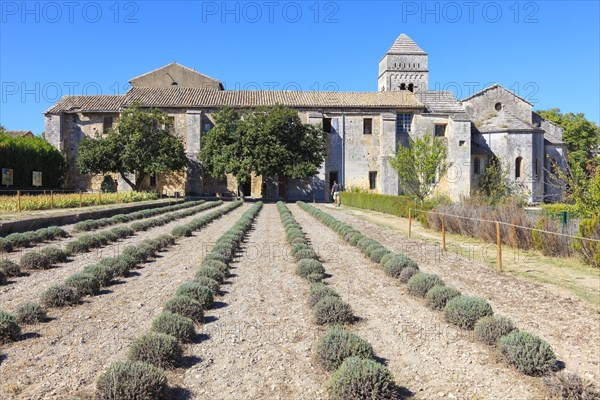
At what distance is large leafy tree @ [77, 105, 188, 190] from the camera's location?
31.7 m

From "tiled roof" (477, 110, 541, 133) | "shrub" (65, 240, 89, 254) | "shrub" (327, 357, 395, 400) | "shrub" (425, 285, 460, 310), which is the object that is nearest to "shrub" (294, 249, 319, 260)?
"shrub" (425, 285, 460, 310)

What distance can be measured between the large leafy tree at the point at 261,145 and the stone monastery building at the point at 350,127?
112 inches

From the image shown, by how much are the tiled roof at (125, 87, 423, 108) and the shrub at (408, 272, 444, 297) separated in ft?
104

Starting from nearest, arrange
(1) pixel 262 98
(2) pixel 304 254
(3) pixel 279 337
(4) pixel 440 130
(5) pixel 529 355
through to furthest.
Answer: (5) pixel 529 355 → (3) pixel 279 337 → (2) pixel 304 254 → (4) pixel 440 130 → (1) pixel 262 98

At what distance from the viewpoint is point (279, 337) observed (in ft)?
17.4

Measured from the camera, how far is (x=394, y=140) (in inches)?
1499

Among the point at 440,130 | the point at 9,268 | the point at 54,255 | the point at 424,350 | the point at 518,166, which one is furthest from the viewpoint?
the point at 440,130

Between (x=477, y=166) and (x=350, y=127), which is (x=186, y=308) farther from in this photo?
(x=477, y=166)

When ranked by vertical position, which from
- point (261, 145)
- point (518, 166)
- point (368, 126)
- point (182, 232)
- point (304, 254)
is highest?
point (368, 126)

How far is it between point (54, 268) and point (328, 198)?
29568mm

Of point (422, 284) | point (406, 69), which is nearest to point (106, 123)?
point (406, 69)

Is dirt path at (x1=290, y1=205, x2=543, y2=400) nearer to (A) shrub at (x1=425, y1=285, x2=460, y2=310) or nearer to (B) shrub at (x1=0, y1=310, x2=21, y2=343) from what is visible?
(A) shrub at (x1=425, y1=285, x2=460, y2=310)

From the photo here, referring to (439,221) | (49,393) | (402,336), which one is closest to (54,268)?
(49,393)

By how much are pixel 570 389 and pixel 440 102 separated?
3837cm
